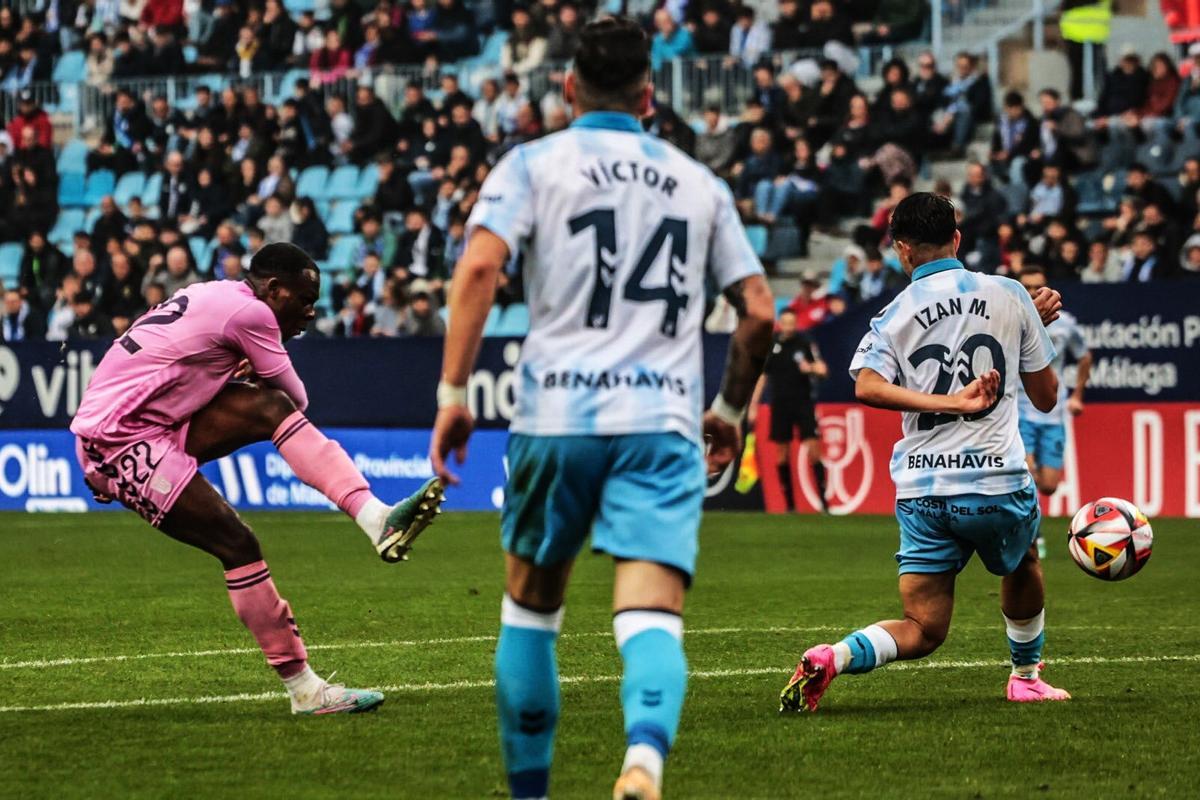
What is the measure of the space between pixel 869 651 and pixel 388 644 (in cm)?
327

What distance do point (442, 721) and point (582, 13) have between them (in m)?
20.5

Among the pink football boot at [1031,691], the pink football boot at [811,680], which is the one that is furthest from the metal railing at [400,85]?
the pink football boot at [811,680]

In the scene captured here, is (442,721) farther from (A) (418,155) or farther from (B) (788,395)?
(A) (418,155)

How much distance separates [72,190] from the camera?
29641mm

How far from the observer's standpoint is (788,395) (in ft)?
66.8

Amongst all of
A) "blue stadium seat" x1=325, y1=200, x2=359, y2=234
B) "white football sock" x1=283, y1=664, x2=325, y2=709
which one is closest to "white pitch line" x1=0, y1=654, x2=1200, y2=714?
"white football sock" x1=283, y1=664, x2=325, y2=709

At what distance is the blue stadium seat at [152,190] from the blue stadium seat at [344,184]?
275cm

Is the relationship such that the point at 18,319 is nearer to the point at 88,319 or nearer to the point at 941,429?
the point at 88,319

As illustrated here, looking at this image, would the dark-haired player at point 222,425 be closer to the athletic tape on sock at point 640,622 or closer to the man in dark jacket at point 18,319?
the athletic tape on sock at point 640,622

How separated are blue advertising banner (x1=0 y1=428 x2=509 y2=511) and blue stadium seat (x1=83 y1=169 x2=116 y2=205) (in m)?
6.77

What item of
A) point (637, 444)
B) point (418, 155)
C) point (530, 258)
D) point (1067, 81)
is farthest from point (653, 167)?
point (418, 155)

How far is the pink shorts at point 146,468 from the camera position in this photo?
748 cm

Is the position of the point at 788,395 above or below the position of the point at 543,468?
below

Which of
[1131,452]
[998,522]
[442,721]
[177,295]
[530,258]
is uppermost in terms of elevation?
[530,258]
